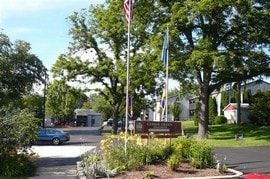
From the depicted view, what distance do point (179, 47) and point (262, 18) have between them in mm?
6438

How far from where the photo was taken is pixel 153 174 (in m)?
14.3

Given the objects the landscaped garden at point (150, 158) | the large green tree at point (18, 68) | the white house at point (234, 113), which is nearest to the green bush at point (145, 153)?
the landscaped garden at point (150, 158)

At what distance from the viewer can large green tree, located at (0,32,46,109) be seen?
1934 inches

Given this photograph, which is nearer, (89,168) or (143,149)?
(89,168)

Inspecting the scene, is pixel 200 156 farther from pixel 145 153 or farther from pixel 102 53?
pixel 102 53

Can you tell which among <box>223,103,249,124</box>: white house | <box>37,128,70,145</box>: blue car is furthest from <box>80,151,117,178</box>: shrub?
<box>223,103,249,124</box>: white house

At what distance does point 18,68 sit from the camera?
5188cm

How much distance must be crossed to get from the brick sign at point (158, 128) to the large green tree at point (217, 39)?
15698 mm

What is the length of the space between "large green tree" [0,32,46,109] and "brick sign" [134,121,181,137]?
3374 centimetres

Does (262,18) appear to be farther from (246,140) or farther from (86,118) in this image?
(86,118)

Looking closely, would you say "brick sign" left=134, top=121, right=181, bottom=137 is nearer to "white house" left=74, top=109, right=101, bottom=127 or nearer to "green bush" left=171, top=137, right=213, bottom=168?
"green bush" left=171, top=137, right=213, bottom=168

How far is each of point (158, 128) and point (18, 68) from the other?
124 feet

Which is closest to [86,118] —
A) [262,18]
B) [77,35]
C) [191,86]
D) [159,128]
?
[77,35]

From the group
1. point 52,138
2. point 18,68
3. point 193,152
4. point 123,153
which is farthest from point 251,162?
point 18,68
